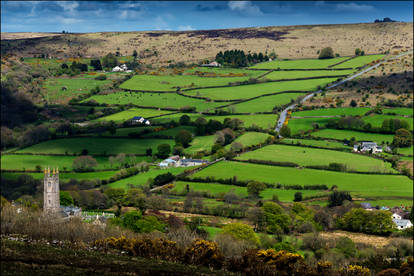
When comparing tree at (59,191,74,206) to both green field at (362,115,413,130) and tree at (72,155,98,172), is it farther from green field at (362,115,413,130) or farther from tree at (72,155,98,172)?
green field at (362,115,413,130)

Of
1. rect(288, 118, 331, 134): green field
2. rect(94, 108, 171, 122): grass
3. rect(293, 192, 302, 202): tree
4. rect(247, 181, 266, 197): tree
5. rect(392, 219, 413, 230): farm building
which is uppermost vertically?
rect(94, 108, 171, 122): grass

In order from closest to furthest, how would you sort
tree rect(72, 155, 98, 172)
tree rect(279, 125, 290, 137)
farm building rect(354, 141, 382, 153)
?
1. tree rect(72, 155, 98, 172)
2. farm building rect(354, 141, 382, 153)
3. tree rect(279, 125, 290, 137)

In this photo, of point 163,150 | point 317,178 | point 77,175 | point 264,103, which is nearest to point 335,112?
point 264,103

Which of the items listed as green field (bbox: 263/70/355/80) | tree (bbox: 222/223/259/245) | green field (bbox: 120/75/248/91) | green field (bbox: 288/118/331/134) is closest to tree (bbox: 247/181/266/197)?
tree (bbox: 222/223/259/245)

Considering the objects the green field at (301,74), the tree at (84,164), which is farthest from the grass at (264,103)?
the tree at (84,164)

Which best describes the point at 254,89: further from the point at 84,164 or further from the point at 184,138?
the point at 84,164

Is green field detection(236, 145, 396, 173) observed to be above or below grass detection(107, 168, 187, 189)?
above

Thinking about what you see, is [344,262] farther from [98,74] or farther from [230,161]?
[98,74]
